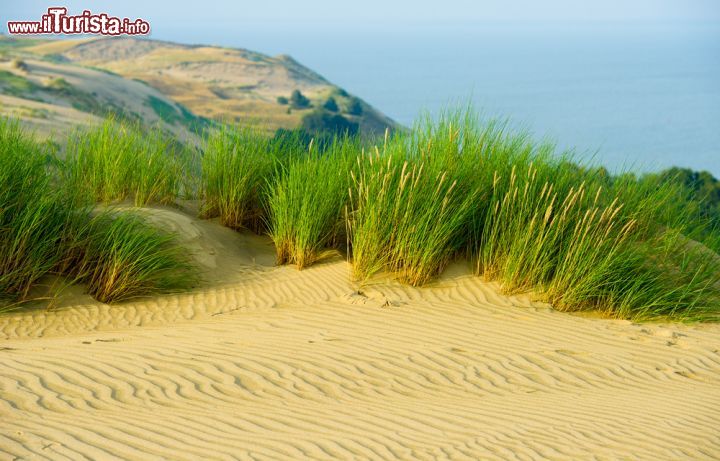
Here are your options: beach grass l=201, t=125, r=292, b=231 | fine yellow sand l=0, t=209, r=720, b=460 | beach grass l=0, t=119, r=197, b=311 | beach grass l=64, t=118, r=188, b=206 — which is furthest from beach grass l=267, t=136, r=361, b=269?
beach grass l=64, t=118, r=188, b=206

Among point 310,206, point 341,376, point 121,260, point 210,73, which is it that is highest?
point 310,206

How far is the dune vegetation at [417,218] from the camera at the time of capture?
7652 millimetres

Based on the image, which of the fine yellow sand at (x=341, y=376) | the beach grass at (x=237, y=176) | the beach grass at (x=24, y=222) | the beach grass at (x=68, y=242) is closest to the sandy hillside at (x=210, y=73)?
the beach grass at (x=237, y=176)

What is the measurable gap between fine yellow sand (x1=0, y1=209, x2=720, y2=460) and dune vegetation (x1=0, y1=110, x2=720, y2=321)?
284 mm

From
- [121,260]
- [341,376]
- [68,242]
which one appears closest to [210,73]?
[68,242]

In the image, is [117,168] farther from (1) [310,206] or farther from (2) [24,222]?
(1) [310,206]

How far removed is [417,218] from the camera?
26.0 ft

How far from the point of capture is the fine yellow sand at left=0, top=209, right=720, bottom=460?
4.28 metres

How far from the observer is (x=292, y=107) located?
1529 inches

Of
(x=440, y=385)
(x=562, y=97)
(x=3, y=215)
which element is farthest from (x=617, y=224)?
(x=562, y=97)

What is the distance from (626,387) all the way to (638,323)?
1791 millimetres

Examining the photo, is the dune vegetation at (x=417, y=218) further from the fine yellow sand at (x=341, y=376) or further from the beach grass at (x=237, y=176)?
the fine yellow sand at (x=341, y=376)

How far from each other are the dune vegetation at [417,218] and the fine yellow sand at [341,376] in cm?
28

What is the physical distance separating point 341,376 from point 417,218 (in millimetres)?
2722
